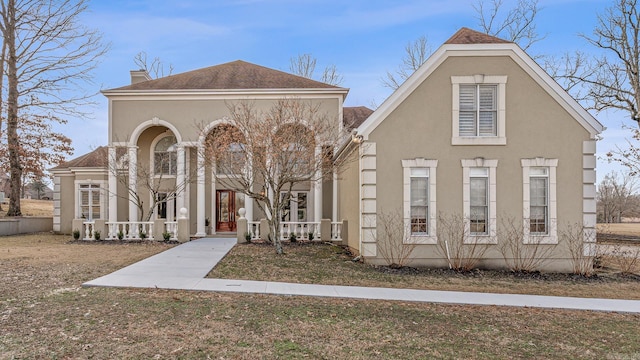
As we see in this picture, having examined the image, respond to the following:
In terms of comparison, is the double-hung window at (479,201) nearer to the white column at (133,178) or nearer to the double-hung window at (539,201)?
the double-hung window at (539,201)

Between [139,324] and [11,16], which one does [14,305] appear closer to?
[139,324]

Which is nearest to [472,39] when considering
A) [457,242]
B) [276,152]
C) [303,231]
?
[457,242]

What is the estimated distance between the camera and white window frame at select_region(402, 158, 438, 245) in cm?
1251

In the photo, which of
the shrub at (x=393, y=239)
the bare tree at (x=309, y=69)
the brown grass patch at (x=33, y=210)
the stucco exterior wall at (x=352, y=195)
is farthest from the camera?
the bare tree at (x=309, y=69)

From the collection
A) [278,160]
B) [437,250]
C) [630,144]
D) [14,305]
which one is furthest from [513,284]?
[630,144]

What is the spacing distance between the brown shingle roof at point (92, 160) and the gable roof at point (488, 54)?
15.8m

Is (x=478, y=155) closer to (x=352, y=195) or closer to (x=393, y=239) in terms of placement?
(x=393, y=239)

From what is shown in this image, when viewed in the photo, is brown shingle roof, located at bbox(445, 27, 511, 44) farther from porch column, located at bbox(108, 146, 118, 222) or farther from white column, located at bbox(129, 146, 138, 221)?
porch column, located at bbox(108, 146, 118, 222)

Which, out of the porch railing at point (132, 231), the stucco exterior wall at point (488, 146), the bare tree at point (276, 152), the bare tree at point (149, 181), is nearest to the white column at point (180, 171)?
the bare tree at point (149, 181)

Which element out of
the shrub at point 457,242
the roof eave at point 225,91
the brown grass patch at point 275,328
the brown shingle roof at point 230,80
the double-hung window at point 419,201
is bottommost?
the brown grass patch at point 275,328

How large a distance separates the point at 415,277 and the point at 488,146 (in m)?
4.73

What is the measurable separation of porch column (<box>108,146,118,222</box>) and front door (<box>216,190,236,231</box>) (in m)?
4.97

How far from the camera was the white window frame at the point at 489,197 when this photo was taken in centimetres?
1256

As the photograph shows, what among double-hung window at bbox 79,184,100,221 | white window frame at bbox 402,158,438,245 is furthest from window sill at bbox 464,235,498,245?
double-hung window at bbox 79,184,100,221
